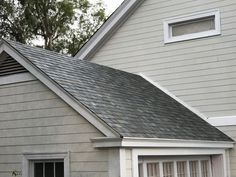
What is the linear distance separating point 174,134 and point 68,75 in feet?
8.29

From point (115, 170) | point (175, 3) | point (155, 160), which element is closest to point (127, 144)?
point (115, 170)

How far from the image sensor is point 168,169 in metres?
10.3

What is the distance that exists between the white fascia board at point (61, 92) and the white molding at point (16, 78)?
0.16 meters

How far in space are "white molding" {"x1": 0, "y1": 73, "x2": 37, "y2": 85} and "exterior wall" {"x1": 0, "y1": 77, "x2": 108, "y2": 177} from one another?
8cm

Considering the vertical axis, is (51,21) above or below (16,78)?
above

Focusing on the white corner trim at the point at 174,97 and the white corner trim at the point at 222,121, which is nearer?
the white corner trim at the point at 222,121

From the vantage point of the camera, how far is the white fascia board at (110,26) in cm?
1500

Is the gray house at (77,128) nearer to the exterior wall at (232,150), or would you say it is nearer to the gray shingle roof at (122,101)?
the gray shingle roof at (122,101)

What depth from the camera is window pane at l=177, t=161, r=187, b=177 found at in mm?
10648

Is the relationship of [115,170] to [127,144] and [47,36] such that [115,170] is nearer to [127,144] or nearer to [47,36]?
[127,144]

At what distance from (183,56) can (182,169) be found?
426 cm

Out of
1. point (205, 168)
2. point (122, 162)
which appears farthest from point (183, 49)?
point (122, 162)

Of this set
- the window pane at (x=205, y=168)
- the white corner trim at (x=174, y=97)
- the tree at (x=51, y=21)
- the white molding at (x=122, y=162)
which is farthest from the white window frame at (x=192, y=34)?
the tree at (x=51, y=21)

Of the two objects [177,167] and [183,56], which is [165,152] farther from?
[183,56]
